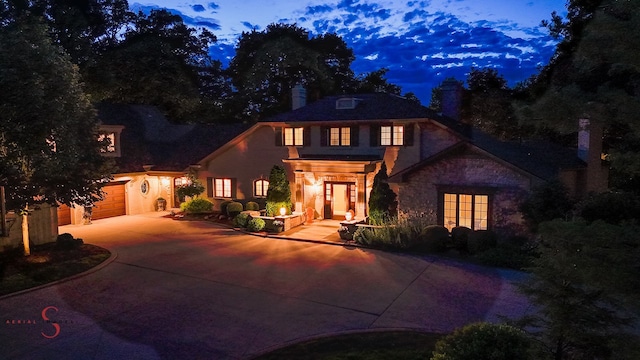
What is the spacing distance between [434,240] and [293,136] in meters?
10.6

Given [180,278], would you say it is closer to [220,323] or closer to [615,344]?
[220,323]

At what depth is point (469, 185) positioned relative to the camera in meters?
19.6

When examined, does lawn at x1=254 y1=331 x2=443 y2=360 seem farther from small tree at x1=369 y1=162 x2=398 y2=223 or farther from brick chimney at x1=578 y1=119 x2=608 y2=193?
brick chimney at x1=578 y1=119 x2=608 y2=193

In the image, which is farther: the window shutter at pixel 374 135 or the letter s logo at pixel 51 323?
the window shutter at pixel 374 135

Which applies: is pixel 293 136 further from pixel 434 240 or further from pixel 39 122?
pixel 39 122

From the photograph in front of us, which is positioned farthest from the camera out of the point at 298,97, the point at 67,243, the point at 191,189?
the point at 298,97

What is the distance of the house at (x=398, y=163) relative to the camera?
1930cm

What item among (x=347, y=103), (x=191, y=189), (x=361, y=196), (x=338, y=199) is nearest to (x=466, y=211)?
(x=361, y=196)

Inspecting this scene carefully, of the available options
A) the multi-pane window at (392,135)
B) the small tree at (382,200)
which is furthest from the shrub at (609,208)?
the multi-pane window at (392,135)

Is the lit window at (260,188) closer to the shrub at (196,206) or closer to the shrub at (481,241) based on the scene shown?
the shrub at (196,206)

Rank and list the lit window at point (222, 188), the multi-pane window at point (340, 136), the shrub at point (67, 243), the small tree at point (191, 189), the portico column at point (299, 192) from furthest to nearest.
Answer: the lit window at point (222, 188) < the small tree at point (191, 189) < the portico column at point (299, 192) < the multi-pane window at point (340, 136) < the shrub at point (67, 243)

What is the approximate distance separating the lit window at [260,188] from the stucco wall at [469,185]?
8.74 meters

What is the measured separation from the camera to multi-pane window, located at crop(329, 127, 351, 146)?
24.1m

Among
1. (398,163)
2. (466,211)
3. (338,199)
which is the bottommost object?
(466,211)
